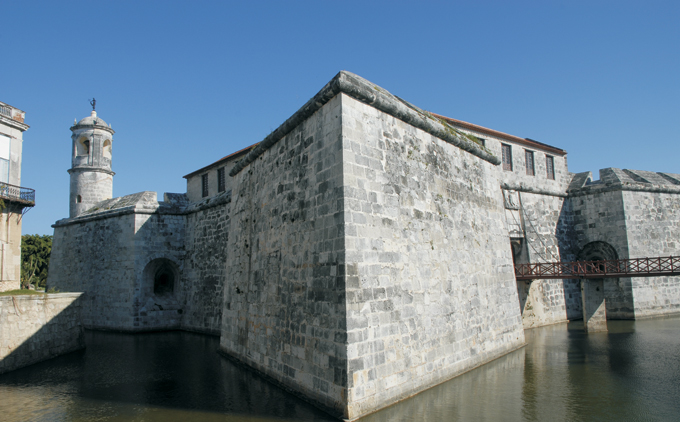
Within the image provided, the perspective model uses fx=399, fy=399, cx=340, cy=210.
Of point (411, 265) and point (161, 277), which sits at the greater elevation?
point (411, 265)

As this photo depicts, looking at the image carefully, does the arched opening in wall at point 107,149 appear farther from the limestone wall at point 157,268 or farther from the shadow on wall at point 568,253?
the shadow on wall at point 568,253

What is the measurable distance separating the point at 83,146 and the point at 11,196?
7.92 metres

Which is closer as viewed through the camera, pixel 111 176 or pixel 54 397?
pixel 54 397

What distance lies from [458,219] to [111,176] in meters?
19.9

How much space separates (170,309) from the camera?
16969 millimetres

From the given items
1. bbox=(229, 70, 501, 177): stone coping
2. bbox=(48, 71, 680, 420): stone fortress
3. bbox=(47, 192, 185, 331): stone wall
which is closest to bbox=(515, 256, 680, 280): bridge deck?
bbox=(48, 71, 680, 420): stone fortress

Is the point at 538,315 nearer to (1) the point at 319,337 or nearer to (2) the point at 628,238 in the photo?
(2) the point at 628,238

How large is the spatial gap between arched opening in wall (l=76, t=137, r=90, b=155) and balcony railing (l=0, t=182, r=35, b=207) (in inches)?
283

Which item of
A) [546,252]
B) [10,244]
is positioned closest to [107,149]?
[10,244]

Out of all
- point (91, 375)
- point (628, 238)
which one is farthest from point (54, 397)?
point (628, 238)

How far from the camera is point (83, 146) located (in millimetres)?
21891

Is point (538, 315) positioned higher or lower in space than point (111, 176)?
lower

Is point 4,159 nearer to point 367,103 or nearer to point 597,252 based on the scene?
point 367,103

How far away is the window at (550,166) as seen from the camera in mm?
18203
